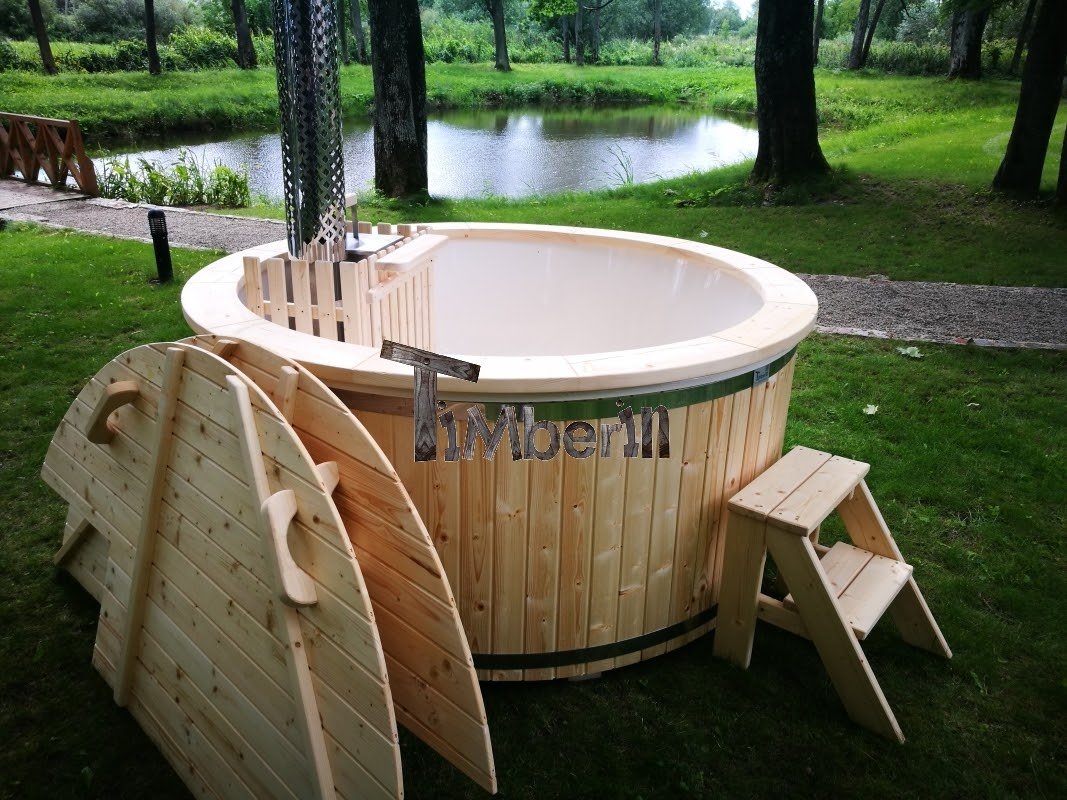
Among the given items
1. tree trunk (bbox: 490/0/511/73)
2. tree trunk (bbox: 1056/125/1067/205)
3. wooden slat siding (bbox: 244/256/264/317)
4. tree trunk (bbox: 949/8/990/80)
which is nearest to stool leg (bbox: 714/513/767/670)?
wooden slat siding (bbox: 244/256/264/317)

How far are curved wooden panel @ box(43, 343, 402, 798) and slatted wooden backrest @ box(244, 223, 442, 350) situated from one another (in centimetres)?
72

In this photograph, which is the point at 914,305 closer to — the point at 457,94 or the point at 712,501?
the point at 712,501

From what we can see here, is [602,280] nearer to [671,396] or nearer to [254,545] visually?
[671,396]

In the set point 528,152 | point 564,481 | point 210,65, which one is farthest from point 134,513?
point 210,65

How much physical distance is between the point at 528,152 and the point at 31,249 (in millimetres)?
13275

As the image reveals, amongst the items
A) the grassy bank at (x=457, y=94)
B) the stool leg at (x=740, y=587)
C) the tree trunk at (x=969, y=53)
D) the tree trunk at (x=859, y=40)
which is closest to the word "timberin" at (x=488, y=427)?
the stool leg at (x=740, y=587)

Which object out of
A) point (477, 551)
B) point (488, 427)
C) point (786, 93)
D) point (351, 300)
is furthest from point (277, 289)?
point (786, 93)

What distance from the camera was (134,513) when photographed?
8.53 ft

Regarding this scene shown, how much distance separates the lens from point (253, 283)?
323 centimetres

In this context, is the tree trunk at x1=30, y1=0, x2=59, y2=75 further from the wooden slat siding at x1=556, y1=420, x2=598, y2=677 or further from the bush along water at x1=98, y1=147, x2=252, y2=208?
the wooden slat siding at x1=556, y1=420, x2=598, y2=677

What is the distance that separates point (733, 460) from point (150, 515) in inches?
76.5

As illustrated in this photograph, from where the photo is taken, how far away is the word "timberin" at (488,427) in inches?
84.6

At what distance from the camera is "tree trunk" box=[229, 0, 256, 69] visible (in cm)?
3259

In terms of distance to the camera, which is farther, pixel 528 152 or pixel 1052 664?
pixel 528 152
